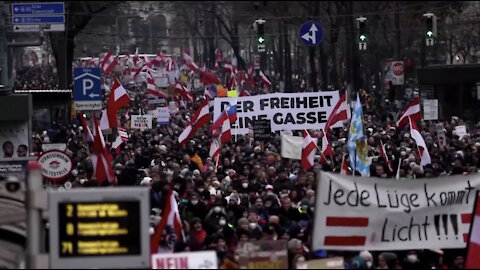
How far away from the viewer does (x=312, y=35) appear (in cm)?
3700

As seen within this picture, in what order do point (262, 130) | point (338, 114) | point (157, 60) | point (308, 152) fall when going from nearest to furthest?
point (308, 152) → point (338, 114) → point (262, 130) → point (157, 60)

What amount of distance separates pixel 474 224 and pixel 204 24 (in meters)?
72.4

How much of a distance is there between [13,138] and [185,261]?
12654 mm

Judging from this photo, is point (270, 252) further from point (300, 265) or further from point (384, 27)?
point (384, 27)

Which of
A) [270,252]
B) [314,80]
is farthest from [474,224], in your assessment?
[314,80]

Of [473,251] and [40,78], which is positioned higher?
[40,78]

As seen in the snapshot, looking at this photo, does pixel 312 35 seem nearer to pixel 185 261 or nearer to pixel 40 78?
pixel 185 261

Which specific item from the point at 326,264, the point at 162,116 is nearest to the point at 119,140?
the point at 162,116

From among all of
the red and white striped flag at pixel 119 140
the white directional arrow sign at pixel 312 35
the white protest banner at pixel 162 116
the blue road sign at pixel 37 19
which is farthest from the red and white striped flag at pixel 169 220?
the white protest banner at pixel 162 116

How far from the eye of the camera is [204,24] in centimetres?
A: 8675

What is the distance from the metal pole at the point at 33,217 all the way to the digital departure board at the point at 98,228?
0.57 ft

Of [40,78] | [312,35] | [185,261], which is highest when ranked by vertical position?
[312,35]

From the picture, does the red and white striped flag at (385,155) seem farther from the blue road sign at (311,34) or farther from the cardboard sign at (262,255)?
the blue road sign at (311,34)

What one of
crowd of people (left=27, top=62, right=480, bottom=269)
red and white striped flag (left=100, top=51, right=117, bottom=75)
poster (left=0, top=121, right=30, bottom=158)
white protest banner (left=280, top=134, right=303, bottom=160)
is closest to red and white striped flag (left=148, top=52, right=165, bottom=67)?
red and white striped flag (left=100, top=51, right=117, bottom=75)
